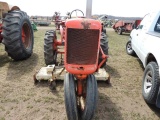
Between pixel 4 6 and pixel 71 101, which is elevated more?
pixel 4 6

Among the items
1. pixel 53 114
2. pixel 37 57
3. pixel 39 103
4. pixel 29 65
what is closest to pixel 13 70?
pixel 29 65

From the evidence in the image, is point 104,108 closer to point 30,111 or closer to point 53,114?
point 53,114

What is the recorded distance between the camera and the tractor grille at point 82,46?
2627mm

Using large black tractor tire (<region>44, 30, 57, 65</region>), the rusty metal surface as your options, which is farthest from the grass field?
the rusty metal surface

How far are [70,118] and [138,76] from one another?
9.49ft

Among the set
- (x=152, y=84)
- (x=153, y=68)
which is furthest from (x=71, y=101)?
(x=153, y=68)

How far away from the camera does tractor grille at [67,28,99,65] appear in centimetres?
263

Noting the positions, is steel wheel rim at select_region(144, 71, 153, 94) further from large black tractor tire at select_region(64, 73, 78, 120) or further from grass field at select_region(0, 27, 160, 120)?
large black tractor tire at select_region(64, 73, 78, 120)

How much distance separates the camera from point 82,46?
268cm

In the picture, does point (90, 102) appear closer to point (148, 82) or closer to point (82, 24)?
point (82, 24)

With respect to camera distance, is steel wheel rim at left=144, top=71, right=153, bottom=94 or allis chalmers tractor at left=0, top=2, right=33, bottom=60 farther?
allis chalmers tractor at left=0, top=2, right=33, bottom=60

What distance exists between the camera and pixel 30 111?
3182mm

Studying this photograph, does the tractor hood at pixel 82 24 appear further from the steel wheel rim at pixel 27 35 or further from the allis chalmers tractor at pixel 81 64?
the steel wheel rim at pixel 27 35

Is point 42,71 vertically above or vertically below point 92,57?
below
